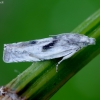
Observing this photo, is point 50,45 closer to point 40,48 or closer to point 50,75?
point 40,48

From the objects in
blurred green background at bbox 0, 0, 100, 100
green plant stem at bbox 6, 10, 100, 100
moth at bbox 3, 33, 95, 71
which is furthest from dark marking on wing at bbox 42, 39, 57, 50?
blurred green background at bbox 0, 0, 100, 100

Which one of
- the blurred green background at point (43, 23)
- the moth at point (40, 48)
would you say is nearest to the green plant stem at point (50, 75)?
the moth at point (40, 48)

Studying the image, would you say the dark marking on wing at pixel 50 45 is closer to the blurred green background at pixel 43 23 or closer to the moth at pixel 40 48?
the moth at pixel 40 48

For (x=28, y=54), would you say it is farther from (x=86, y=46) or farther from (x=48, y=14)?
(x=48, y=14)

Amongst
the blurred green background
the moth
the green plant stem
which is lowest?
the green plant stem

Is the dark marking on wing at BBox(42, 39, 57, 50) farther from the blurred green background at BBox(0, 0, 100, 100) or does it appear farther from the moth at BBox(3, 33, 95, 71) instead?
the blurred green background at BBox(0, 0, 100, 100)

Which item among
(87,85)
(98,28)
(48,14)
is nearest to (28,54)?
(98,28)
